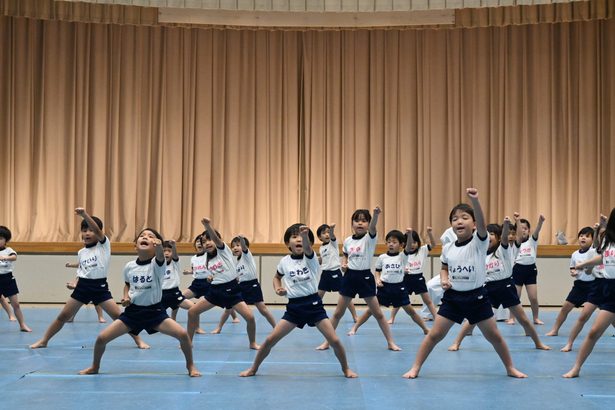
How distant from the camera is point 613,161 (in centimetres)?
1897

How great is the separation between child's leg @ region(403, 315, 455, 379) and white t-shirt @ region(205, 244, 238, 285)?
302cm

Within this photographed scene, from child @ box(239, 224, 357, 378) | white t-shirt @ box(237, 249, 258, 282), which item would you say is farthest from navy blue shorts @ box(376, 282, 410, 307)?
child @ box(239, 224, 357, 378)

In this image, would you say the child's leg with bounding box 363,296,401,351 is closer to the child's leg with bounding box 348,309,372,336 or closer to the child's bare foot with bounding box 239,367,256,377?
the child's leg with bounding box 348,309,372,336

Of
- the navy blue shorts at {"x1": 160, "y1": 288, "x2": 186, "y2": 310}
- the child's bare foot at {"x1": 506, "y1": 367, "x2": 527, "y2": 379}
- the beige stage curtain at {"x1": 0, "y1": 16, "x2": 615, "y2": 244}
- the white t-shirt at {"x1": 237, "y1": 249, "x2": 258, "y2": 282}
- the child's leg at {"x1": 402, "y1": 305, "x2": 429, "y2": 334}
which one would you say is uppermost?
the beige stage curtain at {"x1": 0, "y1": 16, "x2": 615, "y2": 244}

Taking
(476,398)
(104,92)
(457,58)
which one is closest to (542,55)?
(457,58)

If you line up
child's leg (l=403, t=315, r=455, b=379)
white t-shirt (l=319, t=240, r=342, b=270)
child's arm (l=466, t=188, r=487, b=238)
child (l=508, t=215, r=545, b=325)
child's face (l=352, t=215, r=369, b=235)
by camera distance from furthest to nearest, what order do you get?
white t-shirt (l=319, t=240, r=342, b=270) < child (l=508, t=215, r=545, b=325) < child's face (l=352, t=215, r=369, b=235) < child's leg (l=403, t=315, r=455, b=379) < child's arm (l=466, t=188, r=487, b=238)

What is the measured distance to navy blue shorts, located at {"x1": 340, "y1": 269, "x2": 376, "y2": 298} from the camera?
10.7 m

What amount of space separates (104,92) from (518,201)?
33.8ft

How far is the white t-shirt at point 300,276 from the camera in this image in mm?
8320

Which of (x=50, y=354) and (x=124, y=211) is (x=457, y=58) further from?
(x=50, y=354)

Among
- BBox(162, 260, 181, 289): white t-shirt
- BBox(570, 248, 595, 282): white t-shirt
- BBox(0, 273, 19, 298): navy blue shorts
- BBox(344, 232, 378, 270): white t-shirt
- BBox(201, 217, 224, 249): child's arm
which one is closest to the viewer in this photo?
BBox(201, 217, 224, 249): child's arm

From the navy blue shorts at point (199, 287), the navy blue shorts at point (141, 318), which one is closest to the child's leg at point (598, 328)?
the navy blue shorts at point (141, 318)

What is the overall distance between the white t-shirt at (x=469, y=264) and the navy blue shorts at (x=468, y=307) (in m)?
0.06

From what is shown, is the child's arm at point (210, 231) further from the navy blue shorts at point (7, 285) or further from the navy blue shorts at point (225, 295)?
the navy blue shorts at point (7, 285)
